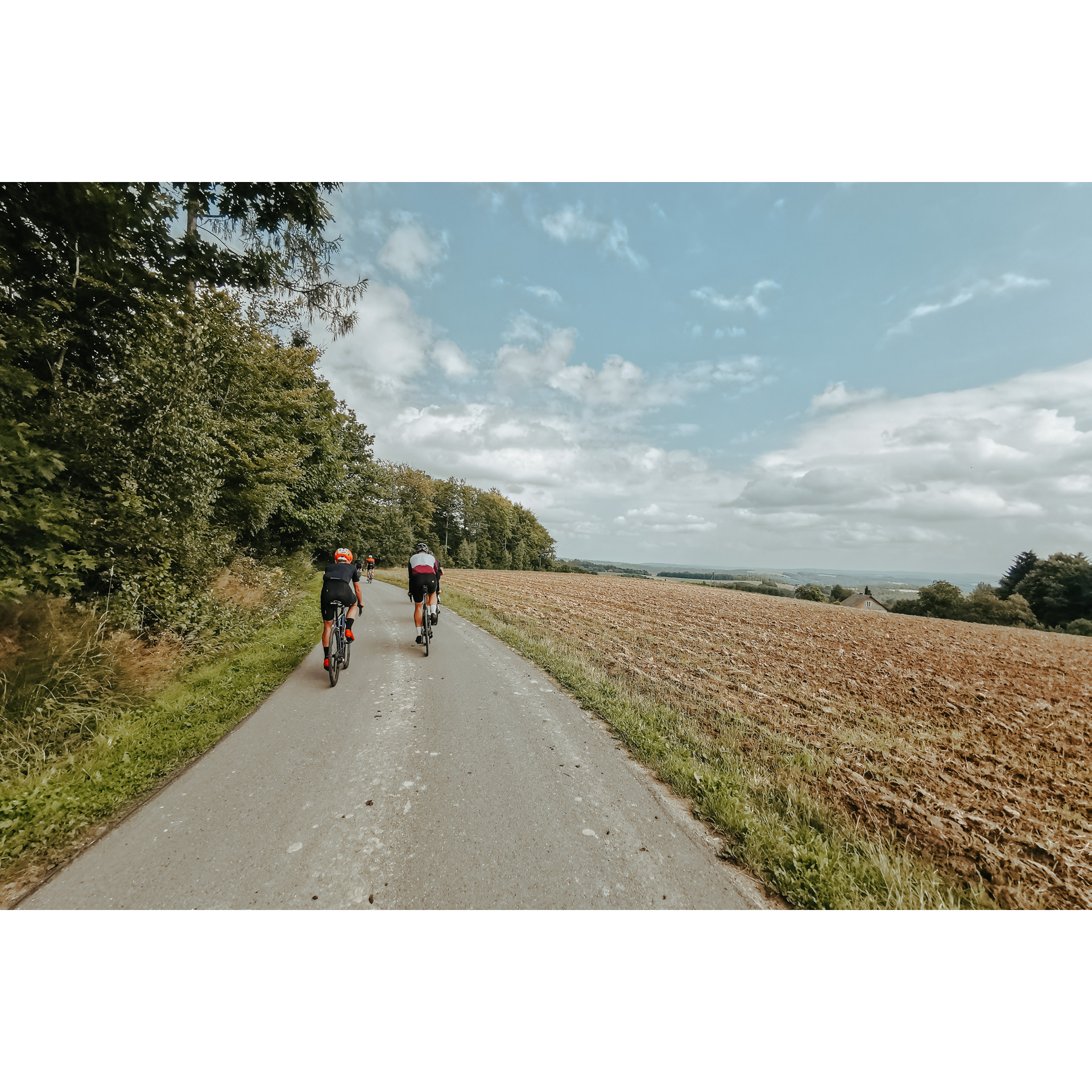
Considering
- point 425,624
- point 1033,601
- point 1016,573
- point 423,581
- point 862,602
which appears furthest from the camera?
point 862,602

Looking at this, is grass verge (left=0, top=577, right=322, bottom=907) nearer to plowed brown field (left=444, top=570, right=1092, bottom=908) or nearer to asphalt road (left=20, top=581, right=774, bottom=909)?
asphalt road (left=20, top=581, right=774, bottom=909)

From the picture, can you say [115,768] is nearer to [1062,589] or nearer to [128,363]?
[128,363]

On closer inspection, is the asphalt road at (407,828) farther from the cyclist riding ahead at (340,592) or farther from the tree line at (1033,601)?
the tree line at (1033,601)

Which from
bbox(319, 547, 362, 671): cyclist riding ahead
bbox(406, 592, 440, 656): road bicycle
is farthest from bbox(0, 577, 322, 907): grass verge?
bbox(406, 592, 440, 656): road bicycle

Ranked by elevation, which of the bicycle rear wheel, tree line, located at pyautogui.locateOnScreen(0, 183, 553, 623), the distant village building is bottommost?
the distant village building

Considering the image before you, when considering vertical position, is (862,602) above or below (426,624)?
below

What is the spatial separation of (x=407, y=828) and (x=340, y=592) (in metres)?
4.30

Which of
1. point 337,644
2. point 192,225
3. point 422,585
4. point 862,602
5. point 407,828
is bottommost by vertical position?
point 862,602

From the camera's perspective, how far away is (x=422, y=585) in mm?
8516

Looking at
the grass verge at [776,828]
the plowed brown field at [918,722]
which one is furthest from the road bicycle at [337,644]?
the plowed brown field at [918,722]

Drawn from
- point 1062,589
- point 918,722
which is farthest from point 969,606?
point 918,722

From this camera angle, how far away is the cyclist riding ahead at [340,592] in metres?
6.36

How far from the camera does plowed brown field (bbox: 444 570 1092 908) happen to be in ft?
11.4

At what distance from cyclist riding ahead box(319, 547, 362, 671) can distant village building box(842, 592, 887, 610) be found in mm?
58249
